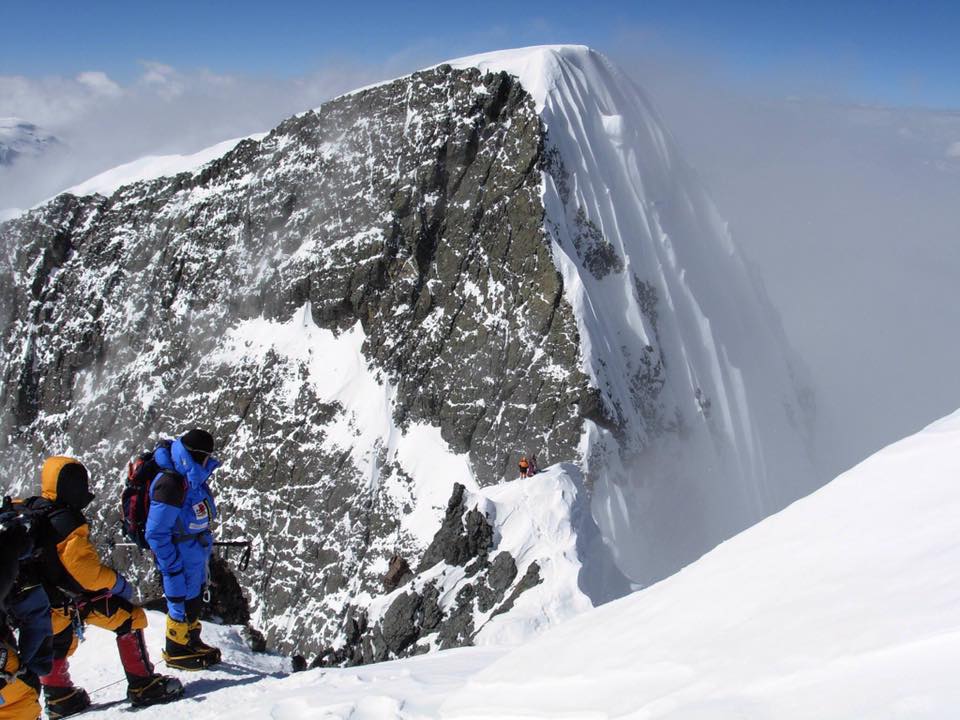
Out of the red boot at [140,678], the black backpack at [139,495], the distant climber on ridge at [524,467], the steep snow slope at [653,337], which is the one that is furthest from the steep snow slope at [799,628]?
the steep snow slope at [653,337]

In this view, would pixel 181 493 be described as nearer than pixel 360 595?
Yes

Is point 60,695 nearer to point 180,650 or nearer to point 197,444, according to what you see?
point 180,650

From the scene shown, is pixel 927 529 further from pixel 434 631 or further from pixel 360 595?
pixel 360 595

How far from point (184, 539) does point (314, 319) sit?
35.4 meters

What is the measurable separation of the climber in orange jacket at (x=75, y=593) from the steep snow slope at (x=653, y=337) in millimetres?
26182

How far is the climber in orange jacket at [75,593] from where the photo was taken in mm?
5676

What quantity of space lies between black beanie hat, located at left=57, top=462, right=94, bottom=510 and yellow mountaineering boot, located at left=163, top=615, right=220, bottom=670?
2290 mm

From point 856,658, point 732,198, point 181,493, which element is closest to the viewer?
point 856,658

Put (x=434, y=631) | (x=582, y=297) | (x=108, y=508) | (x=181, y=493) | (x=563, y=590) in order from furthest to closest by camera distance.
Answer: (x=108, y=508) → (x=582, y=297) → (x=434, y=631) → (x=563, y=590) → (x=181, y=493)

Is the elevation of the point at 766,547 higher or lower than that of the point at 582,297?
lower

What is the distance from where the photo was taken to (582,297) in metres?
34.4

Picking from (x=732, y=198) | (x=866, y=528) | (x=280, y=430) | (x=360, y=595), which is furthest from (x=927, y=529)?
(x=732, y=198)

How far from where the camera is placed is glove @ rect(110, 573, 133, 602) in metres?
6.25

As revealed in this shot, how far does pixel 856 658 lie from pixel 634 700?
1.05 metres
